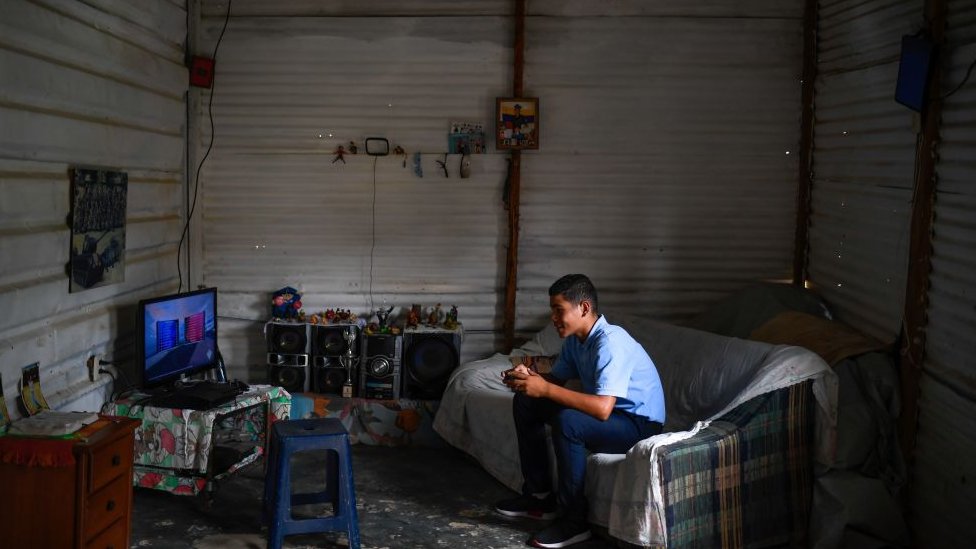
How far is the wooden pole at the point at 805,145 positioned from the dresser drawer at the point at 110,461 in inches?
176

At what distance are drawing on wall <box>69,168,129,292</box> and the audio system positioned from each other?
4.48 feet

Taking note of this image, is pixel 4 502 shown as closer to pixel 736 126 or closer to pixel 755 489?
pixel 755 489

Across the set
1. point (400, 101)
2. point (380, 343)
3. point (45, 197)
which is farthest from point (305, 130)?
point (45, 197)

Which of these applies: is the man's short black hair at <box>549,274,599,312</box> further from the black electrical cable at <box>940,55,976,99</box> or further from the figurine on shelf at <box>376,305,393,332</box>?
the figurine on shelf at <box>376,305,393,332</box>

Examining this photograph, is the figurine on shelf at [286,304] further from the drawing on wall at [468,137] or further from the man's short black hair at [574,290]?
the man's short black hair at [574,290]

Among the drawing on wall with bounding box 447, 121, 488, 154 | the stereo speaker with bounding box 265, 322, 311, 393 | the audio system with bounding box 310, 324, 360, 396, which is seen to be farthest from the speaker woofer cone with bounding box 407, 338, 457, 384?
the drawing on wall with bounding box 447, 121, 488, 154

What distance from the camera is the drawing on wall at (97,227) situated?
4.37 metres

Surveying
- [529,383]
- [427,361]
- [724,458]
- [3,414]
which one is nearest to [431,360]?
[427,361]

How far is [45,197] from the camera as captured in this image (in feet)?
13.5

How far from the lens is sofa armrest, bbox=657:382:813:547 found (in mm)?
3807

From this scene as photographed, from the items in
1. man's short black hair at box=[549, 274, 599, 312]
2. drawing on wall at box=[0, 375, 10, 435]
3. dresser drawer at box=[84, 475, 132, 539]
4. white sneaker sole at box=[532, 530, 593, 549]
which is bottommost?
white sneaker sole at box=[532, 530, 593, 549]

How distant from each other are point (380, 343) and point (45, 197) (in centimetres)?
233

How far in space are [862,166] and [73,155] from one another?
4425 millimetres

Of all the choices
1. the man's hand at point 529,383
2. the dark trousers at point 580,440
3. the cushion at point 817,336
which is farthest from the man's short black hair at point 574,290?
the cushion at point 817,336
